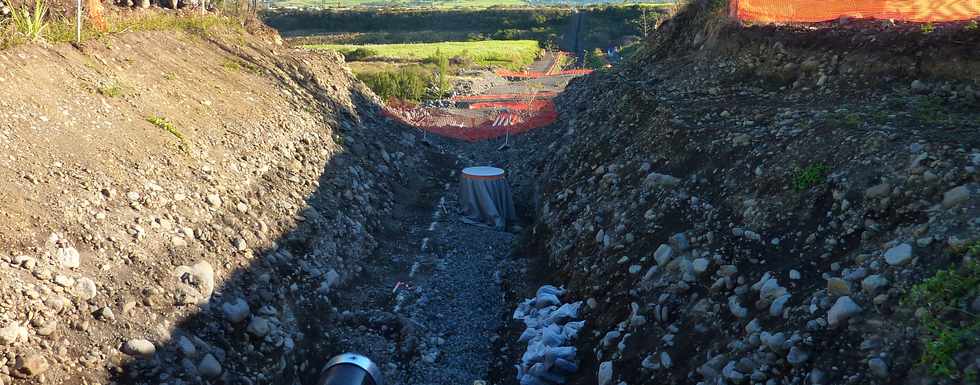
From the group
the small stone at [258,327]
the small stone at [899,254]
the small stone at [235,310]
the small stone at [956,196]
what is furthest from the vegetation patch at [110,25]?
the small stone at [956,196]

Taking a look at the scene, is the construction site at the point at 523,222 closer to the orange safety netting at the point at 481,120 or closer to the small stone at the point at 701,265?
the small stone at the point at 701,265

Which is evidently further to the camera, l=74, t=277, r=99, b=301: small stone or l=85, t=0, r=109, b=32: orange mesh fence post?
l=85, t=0, r=109, b=32: orange mesh fence post

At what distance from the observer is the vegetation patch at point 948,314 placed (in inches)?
166

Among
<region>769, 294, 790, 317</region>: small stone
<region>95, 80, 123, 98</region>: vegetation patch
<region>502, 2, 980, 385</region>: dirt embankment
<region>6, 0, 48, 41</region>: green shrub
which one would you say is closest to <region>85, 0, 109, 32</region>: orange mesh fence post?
<region>6, 0, 48, 41</region>: green shrub

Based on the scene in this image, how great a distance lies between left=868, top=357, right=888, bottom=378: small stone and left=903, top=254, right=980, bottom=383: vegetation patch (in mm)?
209

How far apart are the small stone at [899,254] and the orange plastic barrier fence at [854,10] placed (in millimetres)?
7015

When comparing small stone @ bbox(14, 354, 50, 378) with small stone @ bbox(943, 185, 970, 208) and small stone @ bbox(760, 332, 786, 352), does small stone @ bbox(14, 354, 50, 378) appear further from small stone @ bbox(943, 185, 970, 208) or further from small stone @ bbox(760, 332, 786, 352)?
small stone @ bbox(943, 185, 970, 208)

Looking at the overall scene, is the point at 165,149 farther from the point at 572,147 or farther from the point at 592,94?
the point at 592,94

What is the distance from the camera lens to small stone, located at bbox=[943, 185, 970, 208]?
5570mm

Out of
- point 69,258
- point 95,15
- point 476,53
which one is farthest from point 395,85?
point 69,258

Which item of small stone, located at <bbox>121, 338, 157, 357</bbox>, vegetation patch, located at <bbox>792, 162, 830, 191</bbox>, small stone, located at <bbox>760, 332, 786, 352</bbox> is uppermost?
vegetation patch, located at <bbox>792, 162, 830, 191</bbox>

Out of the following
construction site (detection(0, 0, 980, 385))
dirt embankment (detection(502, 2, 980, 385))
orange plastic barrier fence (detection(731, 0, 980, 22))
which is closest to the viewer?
dirt embankment (detection(502, 2, 980, 385))

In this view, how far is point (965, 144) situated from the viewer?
6.42 metres

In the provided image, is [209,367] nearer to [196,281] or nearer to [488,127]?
[196,281]
